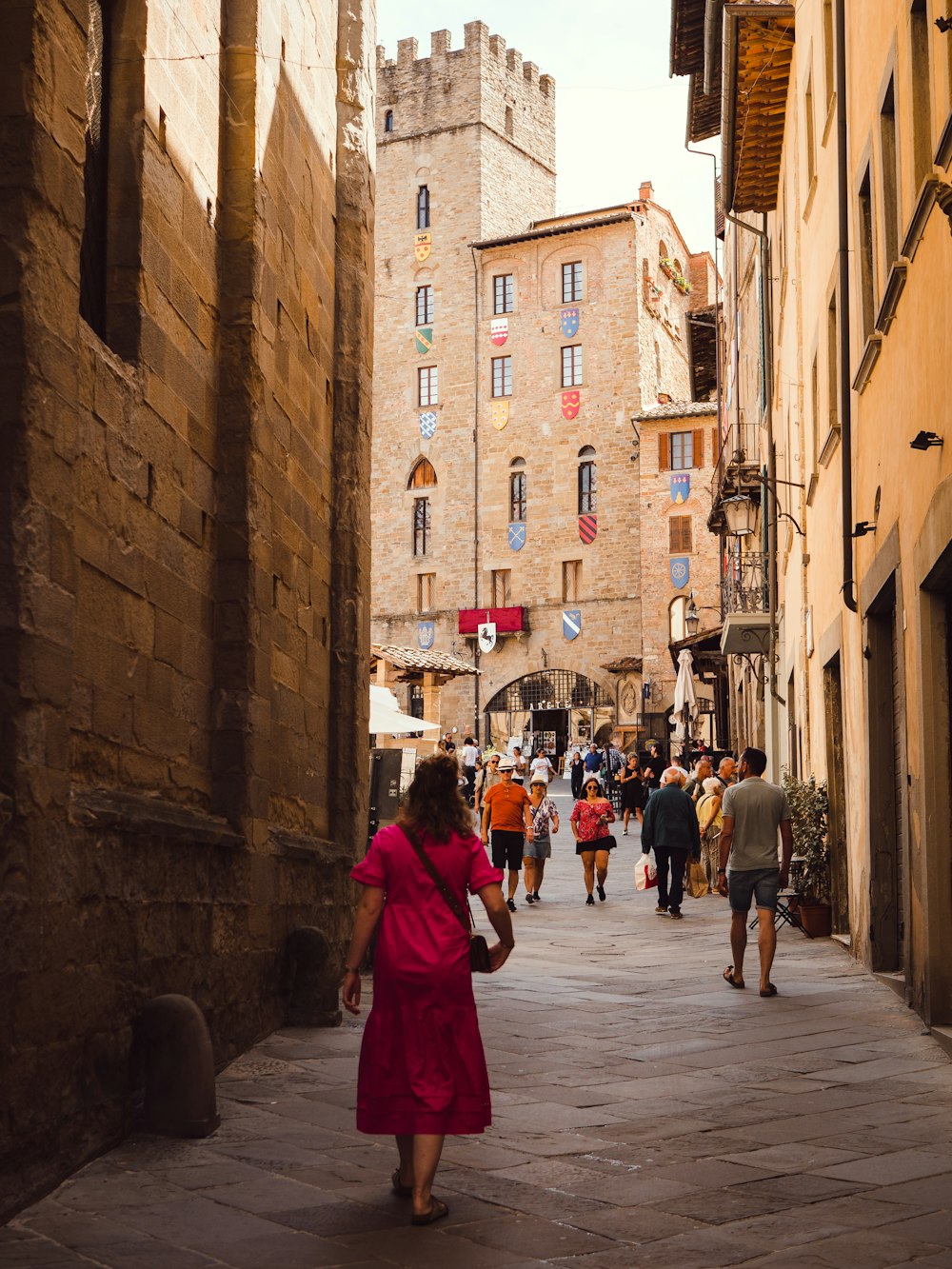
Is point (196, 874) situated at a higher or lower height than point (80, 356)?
lower

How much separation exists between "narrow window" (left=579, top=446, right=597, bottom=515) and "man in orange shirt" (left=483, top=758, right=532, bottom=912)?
3501cm

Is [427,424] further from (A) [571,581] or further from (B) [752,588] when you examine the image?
(B) [752,588]

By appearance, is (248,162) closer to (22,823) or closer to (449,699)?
(22,823)

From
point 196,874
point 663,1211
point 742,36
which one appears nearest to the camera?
point 663,1211

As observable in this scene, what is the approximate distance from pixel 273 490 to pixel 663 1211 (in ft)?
16.7

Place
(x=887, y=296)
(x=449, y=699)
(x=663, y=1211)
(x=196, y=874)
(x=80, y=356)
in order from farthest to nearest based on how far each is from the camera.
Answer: (x=449, y=699) < (x=887, y=296) < (x=196, y=874) < (x=80, y=356) < (x=663, y=1211)

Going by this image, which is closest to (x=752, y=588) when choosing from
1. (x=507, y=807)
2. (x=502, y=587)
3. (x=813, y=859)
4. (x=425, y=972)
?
(x=507, y=807)

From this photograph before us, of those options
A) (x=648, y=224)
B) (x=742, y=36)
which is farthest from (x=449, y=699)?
(x=742, y=36)

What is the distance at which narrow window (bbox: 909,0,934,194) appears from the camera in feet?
27.1

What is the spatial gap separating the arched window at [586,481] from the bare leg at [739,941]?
138ft

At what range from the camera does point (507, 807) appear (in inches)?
700

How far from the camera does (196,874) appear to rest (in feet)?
23.5

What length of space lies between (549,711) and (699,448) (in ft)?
31.4

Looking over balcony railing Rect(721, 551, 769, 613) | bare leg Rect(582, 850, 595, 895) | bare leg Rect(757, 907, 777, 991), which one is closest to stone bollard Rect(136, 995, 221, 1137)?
bare leg Rect(757, 907, 777, 991)
